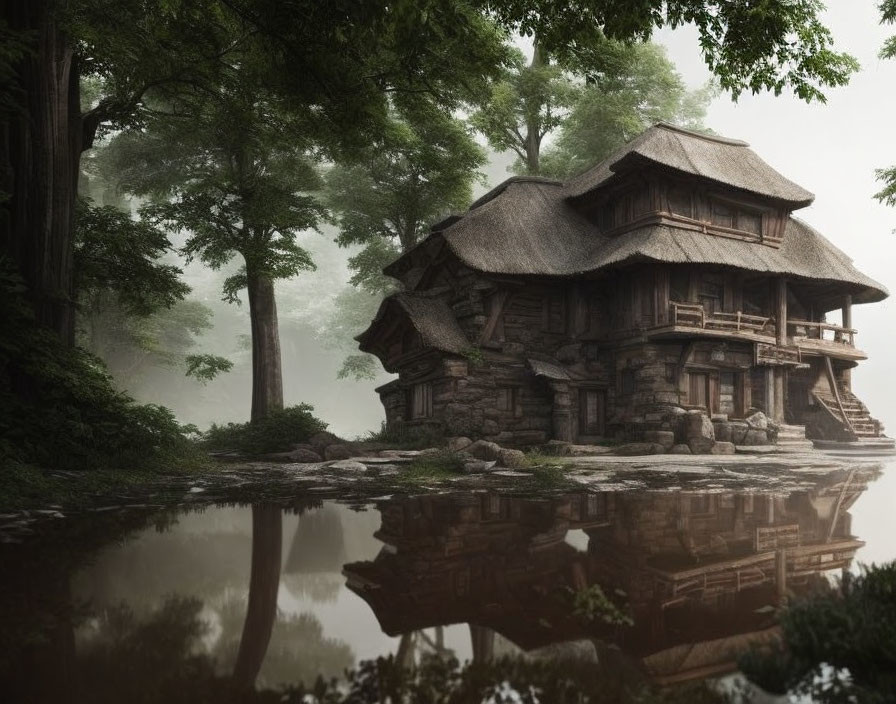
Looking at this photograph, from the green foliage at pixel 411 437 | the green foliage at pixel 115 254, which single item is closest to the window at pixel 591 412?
the green foliage at pixel 411 437

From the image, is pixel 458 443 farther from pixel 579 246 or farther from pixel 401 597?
pixel 401 597

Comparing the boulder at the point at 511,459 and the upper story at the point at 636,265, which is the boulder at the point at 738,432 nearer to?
the upper story at the point at 636,265

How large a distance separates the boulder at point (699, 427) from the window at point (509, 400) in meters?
4.82

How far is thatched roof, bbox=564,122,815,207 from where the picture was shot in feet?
57.6

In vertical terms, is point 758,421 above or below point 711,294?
below

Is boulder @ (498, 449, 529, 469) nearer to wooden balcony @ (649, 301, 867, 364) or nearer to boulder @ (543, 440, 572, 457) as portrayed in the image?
boulder @ (543, 440, 572, 457)

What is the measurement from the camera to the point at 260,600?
2871 mm

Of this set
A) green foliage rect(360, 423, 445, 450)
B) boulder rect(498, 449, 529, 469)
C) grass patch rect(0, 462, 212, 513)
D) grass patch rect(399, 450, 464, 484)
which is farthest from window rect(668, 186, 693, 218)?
grass patch rect(0, 462, 212, 513)

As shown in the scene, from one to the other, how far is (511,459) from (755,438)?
9548mm

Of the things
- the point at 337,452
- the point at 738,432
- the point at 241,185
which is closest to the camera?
the point at 337,452

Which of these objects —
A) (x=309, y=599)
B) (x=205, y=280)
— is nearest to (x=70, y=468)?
(x=309, y=599)

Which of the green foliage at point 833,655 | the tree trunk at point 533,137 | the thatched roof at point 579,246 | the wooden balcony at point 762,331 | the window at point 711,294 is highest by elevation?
the tree trunk at point 533,137

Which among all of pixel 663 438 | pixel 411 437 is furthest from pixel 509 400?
pixel 663 438

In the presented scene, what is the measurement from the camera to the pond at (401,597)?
197 centimetres
